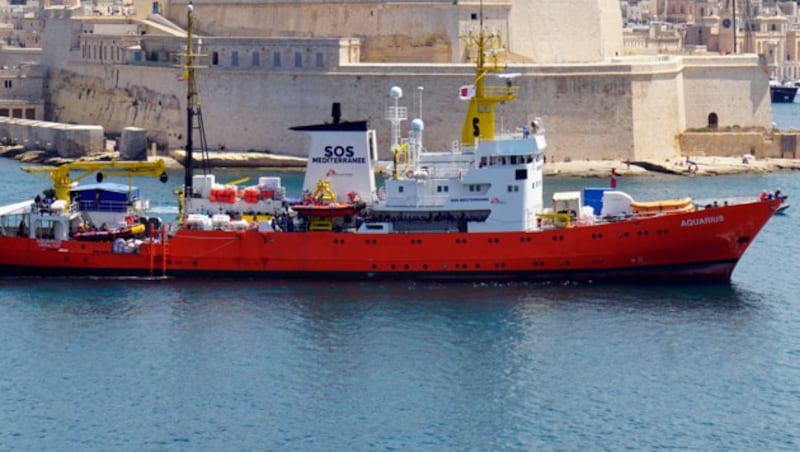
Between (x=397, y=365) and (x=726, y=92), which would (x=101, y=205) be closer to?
(x=397, y=365)

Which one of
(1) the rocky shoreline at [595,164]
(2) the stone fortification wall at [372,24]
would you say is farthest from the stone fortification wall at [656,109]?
(2) the stone fortification wall at [372,24]

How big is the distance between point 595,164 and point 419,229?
2219 centimetres

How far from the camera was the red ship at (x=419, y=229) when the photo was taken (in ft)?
132

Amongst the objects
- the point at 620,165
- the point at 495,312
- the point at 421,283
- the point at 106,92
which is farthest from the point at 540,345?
the point at 106,92

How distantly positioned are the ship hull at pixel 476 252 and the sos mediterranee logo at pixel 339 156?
2064 mm

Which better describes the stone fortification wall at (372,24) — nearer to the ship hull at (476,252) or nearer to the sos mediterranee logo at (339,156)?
the sos mediterranee logo at (339,156)

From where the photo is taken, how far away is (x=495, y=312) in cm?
3791

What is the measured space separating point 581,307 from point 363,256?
514 cm

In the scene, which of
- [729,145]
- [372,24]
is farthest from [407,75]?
[729,145]

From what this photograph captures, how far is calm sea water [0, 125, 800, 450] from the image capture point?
3033 centimetres

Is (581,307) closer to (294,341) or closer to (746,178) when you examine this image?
(294,341)

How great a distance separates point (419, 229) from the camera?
1603 inches

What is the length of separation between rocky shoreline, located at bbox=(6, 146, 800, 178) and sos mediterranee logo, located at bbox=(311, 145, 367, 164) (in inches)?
799

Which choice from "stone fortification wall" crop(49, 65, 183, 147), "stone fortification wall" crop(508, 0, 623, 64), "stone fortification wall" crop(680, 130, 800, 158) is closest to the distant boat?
"stone fortification wall" crop(680, 130, 800, 158)
